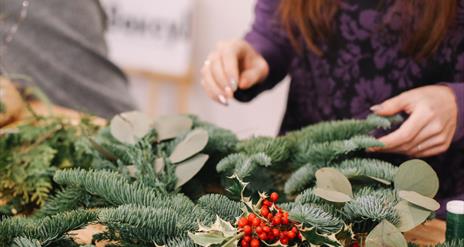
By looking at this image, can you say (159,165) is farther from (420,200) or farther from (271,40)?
(271,40)

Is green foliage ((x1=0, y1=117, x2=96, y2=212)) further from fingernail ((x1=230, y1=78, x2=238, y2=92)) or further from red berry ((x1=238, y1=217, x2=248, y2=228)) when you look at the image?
red berry ((x1=238, y1=217, x2=248, y2=228))

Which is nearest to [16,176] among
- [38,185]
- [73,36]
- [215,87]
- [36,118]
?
[38,185]

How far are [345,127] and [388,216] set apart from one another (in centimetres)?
21

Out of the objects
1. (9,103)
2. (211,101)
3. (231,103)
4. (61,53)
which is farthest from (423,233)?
(211,101)

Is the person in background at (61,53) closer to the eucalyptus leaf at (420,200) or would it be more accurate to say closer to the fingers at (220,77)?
the fingers at (220,77)

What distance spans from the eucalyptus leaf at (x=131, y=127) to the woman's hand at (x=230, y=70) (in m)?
0.15

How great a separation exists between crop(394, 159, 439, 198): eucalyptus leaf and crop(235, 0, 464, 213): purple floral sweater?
24 cm

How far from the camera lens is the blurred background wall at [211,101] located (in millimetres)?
2123

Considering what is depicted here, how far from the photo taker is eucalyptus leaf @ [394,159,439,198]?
58cm

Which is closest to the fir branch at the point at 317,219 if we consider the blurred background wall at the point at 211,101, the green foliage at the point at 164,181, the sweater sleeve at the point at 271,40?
the green foliage at the point at 164,181

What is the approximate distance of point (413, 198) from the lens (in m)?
0.55

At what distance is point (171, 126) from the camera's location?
0.76 metres

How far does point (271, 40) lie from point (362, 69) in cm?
19

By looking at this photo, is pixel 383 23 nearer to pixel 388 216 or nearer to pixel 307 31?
pixel 307 31
